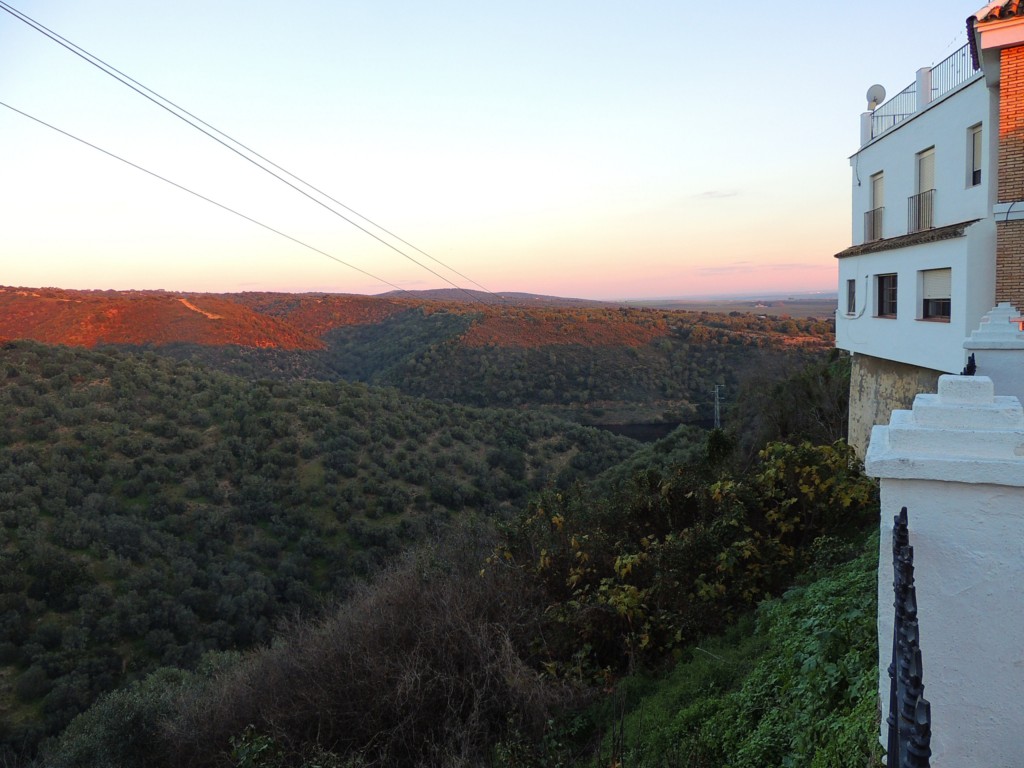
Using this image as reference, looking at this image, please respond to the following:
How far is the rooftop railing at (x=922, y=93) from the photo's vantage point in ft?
34.6

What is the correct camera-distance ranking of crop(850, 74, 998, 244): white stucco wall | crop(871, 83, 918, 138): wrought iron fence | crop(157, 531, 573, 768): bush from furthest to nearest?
crop(871, 83, 918, 138): wrought iron fence < crop(850, 74, 998, 244): white stucco wall < crop(157, 531, 573, 768): bush

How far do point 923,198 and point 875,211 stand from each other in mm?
2125

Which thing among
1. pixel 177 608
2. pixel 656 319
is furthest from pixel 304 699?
pixel 656 319

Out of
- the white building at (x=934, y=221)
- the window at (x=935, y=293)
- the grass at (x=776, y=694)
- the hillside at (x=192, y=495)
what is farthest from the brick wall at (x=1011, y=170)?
the hillside at (x=192, y=495)

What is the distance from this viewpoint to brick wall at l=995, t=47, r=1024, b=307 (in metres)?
9.05

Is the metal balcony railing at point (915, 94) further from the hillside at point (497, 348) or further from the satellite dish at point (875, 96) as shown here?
the hillside at point (497, 348)

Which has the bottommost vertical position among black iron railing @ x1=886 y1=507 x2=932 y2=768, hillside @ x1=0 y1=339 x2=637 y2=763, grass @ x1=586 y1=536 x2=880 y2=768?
hillside @ x1=0 y1=339 x2=637 y2=763

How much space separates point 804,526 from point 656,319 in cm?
5379

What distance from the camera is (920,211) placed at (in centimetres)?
1161

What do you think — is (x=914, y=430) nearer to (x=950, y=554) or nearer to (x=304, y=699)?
(x=950, y=554)

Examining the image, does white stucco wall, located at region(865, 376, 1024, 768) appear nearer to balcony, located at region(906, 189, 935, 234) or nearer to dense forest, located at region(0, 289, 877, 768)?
dense forest, located at region(0, 289, 877, 768)

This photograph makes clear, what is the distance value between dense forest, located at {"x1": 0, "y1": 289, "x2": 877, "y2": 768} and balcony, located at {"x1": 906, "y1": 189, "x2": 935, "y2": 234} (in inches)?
169

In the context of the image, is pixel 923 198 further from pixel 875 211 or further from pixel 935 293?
pixel 875 211

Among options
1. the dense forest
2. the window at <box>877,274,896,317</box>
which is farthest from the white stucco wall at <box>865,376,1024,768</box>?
the window at <box>877,274,896,317</box>
